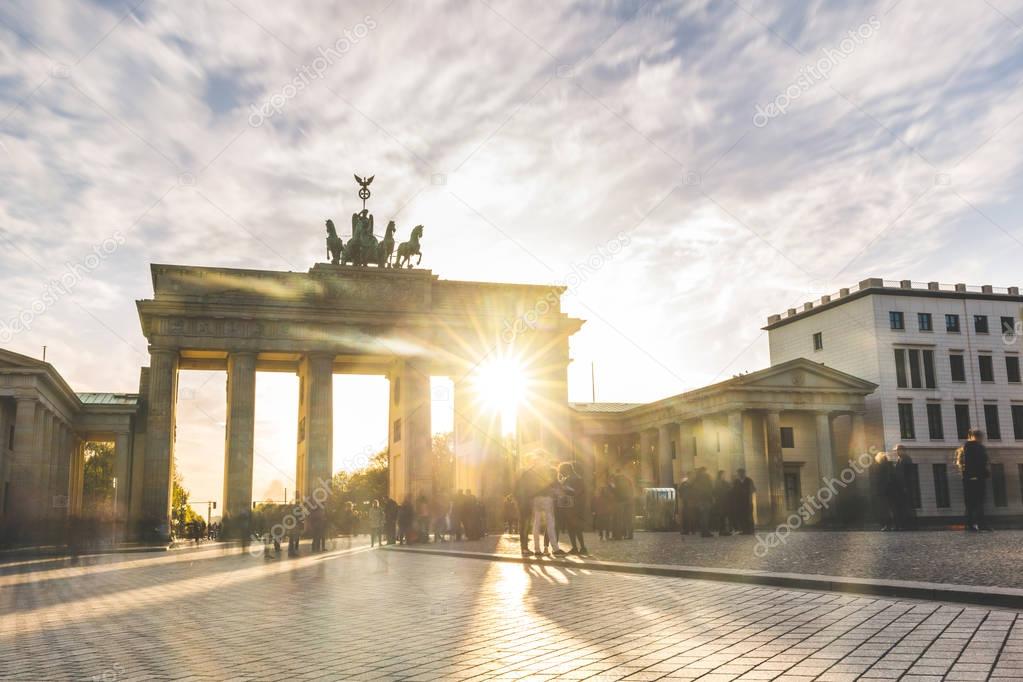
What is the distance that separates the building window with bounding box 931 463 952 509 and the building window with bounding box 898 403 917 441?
289 cm

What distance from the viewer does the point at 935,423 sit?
6531 centimetres

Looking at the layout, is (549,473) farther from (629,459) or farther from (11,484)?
(629,459)

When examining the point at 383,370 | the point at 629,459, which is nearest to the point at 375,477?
the point at 629,459

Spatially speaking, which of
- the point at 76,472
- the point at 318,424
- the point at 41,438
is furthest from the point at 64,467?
the point at 318,424

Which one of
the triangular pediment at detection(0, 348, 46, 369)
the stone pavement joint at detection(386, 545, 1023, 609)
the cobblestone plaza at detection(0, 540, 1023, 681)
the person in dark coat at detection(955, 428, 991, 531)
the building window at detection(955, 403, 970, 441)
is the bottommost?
the cobblestone plaza at detection(0, 540, 1023, 681)

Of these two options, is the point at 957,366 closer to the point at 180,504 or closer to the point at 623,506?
the point at 623,506

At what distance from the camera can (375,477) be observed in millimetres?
115250

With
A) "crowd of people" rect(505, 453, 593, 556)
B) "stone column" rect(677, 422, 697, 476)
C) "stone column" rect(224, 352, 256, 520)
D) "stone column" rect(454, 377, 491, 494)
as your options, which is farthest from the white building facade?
"crowd of people" rect(505, 453, 593, 556)

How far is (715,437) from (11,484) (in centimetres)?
4244

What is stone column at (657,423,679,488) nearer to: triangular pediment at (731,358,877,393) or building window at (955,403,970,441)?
triangular pediment at (731,358,877,393)

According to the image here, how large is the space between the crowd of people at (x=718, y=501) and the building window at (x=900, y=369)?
39874 mm

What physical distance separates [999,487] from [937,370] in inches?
369

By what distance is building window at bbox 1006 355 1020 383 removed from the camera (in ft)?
222

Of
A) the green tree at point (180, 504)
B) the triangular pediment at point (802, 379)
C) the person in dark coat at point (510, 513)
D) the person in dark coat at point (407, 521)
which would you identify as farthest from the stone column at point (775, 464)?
A: the green tree at point (180, 504)
